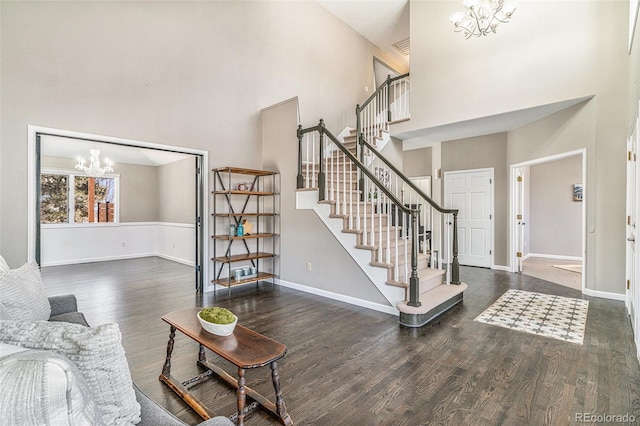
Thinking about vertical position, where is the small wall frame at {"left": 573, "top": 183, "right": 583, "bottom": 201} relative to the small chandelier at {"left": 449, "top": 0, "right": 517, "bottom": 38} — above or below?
below

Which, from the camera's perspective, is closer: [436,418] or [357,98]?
[436,418]

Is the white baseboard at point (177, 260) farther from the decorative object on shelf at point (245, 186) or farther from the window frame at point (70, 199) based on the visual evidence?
the decorative object on shelf at point (245, 186)

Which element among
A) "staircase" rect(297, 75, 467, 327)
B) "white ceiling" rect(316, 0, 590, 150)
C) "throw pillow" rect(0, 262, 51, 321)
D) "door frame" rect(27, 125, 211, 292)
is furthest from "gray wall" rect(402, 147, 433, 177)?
"throw pillow" rect(0, 262, 51, 321)

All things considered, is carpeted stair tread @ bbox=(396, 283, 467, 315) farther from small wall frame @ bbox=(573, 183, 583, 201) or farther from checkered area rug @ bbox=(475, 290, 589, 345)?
small wall frame @ bbox=(573, 183, 583, 201)

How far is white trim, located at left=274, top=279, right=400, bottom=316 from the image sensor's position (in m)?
3.77

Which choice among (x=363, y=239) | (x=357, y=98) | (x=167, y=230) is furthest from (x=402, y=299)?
(x=167, y=230)

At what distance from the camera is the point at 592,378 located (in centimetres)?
234

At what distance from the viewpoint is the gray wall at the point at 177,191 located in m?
7.29

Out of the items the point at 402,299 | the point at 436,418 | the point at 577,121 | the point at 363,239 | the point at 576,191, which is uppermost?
the point at 577,121

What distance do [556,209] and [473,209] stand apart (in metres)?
2.93

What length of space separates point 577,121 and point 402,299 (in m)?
3.80

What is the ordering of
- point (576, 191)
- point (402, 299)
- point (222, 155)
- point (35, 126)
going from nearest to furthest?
point (35, 126)
point (402, 299)
point (222, 155)
point (576, 191)

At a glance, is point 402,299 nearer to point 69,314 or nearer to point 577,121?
point 69,314

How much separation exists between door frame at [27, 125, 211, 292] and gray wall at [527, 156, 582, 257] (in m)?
8.20
